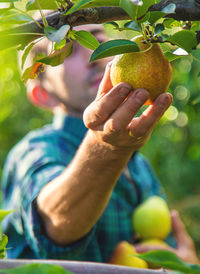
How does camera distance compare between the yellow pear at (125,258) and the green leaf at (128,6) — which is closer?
the green leaf at (128,6)

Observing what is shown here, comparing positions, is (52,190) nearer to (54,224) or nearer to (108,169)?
(54,224)

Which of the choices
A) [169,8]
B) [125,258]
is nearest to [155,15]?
[169,8]

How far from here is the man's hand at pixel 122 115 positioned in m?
0.73

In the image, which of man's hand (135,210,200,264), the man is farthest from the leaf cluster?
man's hand (135,210,200,264)

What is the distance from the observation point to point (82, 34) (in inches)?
27.4

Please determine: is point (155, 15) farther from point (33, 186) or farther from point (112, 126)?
point (33, 186)

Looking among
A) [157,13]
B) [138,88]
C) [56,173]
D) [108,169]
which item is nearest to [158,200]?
[56,173]

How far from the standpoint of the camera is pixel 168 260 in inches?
17.6

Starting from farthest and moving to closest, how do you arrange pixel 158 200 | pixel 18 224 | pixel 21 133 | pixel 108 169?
pixel 21 133 → pixel 158 200 → pixel 18 224 → pixel 108 169

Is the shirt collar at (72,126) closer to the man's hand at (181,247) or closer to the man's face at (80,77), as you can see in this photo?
the man's face at (80,77)

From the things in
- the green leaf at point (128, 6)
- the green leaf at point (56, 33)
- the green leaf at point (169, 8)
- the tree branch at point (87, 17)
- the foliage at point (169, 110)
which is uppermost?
the green leaf at point (128, 6)

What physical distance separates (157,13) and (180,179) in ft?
10.3

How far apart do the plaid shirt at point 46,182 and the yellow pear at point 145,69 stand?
0.71m

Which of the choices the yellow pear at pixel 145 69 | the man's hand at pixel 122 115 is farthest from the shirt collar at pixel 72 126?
the yellow pear at pixel 145 69
